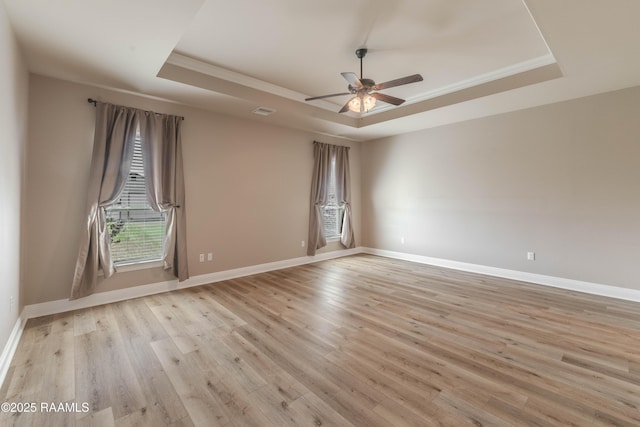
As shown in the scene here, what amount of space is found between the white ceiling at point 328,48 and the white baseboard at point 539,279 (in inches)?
107

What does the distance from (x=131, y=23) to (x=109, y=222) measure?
2.46m

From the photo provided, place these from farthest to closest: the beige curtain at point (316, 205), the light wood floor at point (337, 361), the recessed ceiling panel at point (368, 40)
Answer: the beige curtain at point (316, 205) < the recessed ceiling panel at point (368, 40) < the light wood floor at point (337, 361)

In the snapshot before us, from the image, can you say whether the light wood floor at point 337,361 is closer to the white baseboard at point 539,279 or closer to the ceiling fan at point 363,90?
the white baseboard at point 539,279

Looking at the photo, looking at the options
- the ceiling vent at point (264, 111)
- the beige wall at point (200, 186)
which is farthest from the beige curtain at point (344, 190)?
the ceiling vent at point (264, 111)

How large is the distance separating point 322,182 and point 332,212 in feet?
2.90

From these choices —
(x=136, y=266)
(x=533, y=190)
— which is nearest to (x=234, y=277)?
(x=136, y=266)

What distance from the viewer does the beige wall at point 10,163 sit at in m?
2.12

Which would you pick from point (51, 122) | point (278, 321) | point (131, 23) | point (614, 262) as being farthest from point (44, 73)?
point (614, 262)

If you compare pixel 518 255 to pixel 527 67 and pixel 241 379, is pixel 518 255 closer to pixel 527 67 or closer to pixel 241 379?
pixel 527 67

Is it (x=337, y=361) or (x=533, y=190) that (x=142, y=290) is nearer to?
(x=337, y=361)

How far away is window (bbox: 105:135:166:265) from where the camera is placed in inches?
146

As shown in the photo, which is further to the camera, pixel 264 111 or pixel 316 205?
pixel 316 205

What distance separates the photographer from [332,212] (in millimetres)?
6613

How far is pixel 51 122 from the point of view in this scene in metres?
3.27
